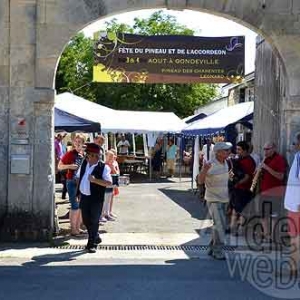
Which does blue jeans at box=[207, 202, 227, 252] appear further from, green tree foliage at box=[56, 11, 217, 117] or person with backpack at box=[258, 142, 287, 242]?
green tree foliage at box=[56, 11, 217, 117]

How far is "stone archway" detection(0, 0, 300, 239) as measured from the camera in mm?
10125

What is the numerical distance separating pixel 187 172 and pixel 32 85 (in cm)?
1863

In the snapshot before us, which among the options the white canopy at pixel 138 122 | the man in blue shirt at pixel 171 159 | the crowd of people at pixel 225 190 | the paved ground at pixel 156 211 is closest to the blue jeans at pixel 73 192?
the crowd of people at pixel 225 190

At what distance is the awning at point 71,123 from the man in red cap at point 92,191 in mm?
2614

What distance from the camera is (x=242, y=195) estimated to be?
1115cm

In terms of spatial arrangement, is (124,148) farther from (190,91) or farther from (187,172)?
(190,91)

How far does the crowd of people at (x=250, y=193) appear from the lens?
318 inches

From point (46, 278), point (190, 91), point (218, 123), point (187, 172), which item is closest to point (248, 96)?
point (187, 172)

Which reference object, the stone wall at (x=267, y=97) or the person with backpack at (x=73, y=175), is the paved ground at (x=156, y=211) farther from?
the stone wall at (x=267, y=97)

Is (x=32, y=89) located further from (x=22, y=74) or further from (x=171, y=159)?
(x=171, y=159)

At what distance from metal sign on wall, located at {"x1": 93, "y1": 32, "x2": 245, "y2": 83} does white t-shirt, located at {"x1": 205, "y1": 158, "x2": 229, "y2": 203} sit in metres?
10.7

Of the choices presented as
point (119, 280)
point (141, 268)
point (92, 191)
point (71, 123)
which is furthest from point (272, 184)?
point (71, 123)

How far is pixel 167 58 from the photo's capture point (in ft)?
64.0

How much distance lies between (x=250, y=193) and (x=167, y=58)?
30.3ft
